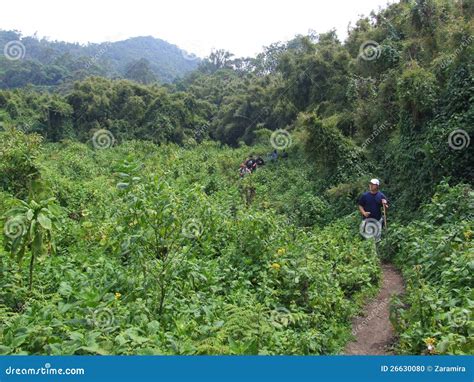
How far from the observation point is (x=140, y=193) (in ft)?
14.4

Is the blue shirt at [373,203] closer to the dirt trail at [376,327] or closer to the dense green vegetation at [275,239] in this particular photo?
the dense green vegetation at [275,239]

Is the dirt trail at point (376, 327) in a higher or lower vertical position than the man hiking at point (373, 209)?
lower

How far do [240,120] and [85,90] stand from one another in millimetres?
12066

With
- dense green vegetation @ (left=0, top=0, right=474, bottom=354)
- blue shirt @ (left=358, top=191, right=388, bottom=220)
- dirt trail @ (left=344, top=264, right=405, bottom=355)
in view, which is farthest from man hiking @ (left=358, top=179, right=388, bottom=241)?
dirt trail @ (left=344, top=264, right=405, bottom=355)

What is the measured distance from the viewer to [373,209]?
780 centimetres

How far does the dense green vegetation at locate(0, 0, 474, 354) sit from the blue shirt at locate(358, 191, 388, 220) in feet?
1.63

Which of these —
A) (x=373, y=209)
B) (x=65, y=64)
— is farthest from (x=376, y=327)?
(x=65, y=64)

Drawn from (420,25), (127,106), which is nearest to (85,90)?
(127,106)

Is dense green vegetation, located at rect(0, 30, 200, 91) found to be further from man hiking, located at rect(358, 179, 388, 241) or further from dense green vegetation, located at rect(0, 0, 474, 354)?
man hiking, located at rect(358, 179, 388, 241)

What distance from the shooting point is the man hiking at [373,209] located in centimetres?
775

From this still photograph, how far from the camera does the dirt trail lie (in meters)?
4.59

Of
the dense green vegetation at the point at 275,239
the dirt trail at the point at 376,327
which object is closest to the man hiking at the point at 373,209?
the dense green vegetation at the point at 275,239

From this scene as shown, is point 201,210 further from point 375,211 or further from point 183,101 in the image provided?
point 183,101

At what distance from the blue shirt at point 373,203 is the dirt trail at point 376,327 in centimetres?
153
